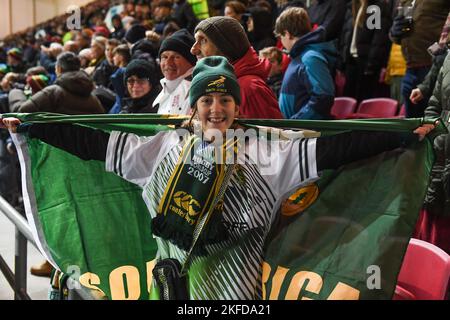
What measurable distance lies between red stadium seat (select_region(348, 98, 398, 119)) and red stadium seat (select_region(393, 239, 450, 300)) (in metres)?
2.29

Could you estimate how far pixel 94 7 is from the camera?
11133 mm

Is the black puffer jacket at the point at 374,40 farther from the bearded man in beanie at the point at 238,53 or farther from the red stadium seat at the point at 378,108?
the bearded man in beanie at the point at 238,53

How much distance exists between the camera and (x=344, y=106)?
179 inches

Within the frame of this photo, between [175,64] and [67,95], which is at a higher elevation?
[175,64]

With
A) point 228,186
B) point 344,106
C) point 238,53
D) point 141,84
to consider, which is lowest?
point 344,106

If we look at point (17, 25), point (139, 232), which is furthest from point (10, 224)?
point (17, 25)

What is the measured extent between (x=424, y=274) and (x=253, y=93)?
0.88m

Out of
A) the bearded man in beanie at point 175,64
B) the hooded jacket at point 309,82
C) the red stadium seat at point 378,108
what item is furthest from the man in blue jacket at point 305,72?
the red stadium seat at point 378,108

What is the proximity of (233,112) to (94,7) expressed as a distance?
9.97 m

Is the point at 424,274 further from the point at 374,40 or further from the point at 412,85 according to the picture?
the point at 374,40

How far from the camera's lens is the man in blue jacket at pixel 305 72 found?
10.1 feet

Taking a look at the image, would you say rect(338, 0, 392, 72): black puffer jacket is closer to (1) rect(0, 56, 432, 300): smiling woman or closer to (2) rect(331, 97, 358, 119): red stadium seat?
(2) rect(331, 97, 358, 119): red stadium seat

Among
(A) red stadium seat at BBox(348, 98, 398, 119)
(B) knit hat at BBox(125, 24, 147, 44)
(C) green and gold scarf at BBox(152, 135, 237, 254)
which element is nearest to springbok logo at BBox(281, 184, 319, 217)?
(C) green and gold scarf at BBox(152, 135, 237, 254)

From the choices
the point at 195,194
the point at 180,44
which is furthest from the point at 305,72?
the point at 195,194
